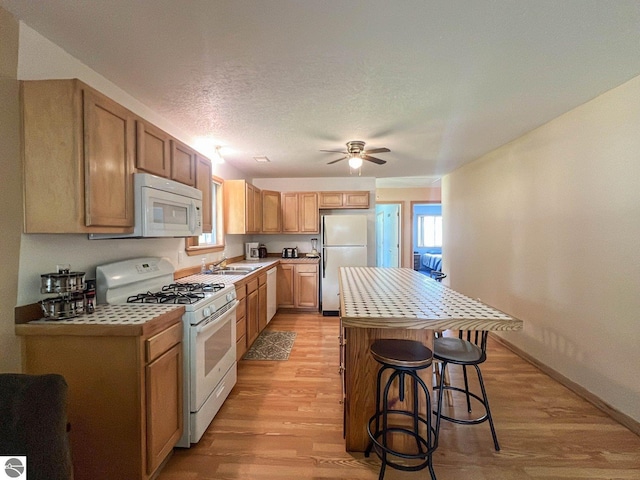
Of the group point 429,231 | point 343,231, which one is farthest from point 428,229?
point 343,231

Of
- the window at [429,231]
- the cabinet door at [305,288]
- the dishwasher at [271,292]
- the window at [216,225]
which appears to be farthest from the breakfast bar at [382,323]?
the window at [429,231]

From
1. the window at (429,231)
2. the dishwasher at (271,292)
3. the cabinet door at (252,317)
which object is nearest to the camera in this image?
the cabinet door at (252,317)

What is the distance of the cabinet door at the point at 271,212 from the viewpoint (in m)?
4.91

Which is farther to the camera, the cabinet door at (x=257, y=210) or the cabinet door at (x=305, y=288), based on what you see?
the cabinet door at (x=305, y=288)

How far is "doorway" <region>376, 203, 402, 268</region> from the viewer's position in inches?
276

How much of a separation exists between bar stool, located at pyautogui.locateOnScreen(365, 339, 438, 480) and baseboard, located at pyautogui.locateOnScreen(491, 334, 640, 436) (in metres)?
1.45

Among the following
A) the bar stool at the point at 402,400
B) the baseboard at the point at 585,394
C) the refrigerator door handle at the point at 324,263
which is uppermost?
the refrigerator door handle at the point at 324,263

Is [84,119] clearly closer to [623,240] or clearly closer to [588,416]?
[623,240]

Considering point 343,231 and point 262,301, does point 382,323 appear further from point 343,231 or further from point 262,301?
point 343,231

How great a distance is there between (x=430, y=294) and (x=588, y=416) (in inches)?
58.7

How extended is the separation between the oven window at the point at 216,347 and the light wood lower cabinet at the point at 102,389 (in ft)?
1.71

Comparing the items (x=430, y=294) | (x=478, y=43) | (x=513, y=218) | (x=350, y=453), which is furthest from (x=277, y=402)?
(x=513, y=218)

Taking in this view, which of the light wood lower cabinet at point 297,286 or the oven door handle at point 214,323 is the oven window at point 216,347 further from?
the light wood lower cabinet at point 297,286
